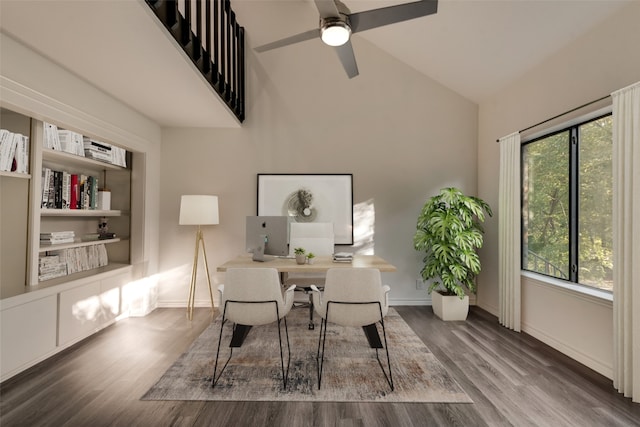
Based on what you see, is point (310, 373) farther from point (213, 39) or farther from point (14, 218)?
point (213, 39)

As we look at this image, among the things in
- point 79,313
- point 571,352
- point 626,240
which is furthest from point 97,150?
point 571,352

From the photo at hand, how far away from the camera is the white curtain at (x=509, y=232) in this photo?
342cm

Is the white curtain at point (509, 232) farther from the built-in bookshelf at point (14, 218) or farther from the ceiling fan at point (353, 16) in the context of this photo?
the built-in bookshelf at point (14, 218)

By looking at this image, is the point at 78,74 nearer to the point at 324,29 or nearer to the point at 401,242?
the point at 324,29

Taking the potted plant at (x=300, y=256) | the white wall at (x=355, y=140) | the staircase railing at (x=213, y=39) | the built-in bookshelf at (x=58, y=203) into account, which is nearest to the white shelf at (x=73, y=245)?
the built-in bookshelf at (x=58, y=203)

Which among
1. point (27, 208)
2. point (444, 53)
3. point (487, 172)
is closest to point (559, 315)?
point (487, 172)

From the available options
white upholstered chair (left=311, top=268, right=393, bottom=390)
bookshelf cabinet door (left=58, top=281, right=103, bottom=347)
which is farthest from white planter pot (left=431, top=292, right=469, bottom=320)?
bookshelf cabinet door (left=58, top=281, right=103, bottom=347)

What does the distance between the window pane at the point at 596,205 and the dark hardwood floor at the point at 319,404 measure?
2.67 feet

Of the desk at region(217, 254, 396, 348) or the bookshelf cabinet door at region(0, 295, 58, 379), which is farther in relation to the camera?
the desk at region(217, 254, 396, 348)

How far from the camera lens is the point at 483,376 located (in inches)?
95.0

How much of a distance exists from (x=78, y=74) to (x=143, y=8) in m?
1.37

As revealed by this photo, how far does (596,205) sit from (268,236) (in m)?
2.94

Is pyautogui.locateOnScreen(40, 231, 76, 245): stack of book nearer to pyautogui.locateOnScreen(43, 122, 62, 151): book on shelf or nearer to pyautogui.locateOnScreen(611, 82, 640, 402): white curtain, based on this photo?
pyautogui.locateOnScreen(43, 122, 62, 151): book on shelf

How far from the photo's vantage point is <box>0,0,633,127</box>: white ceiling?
6.53 feet
